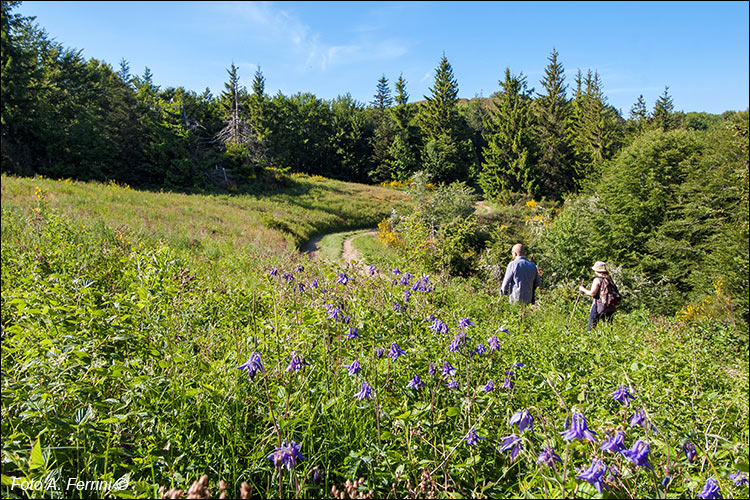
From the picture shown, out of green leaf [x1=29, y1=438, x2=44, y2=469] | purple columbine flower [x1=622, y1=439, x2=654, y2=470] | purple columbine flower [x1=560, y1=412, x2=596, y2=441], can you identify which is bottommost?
green leaf [x1=29, y1=438, x2=44, y2=469]

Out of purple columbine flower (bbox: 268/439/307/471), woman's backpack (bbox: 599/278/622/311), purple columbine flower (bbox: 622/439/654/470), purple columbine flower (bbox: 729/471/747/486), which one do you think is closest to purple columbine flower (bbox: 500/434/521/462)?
purple columbine flower (bbox: 622/439/654/470)

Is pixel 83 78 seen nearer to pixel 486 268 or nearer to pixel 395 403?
pixel 486 268

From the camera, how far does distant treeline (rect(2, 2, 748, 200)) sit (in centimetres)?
2594

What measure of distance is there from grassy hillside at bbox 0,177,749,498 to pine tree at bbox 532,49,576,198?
3212 centimetres

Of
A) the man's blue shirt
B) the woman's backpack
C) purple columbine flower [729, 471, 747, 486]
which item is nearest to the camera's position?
purple columbine flower [729, 471, 747, 486]

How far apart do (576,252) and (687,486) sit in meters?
13.2

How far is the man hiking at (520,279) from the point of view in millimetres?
6945

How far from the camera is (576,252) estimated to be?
1348 cm

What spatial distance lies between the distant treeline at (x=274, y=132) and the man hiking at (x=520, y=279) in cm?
1556

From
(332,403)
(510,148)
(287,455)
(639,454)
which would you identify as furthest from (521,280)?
(510,148)

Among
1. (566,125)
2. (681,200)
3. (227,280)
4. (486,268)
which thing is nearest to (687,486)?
(227,280)

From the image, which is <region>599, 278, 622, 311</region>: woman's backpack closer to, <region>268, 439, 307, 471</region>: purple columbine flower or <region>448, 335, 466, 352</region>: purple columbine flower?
<region>448, 335, 466, 352</region>: purple columbine flower

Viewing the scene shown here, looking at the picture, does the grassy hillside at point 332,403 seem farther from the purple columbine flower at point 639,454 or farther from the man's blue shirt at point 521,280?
the man's blue shirt at point 521,280

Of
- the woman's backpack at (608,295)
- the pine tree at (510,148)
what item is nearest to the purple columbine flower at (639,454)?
the woman's backpack at (608,295)
